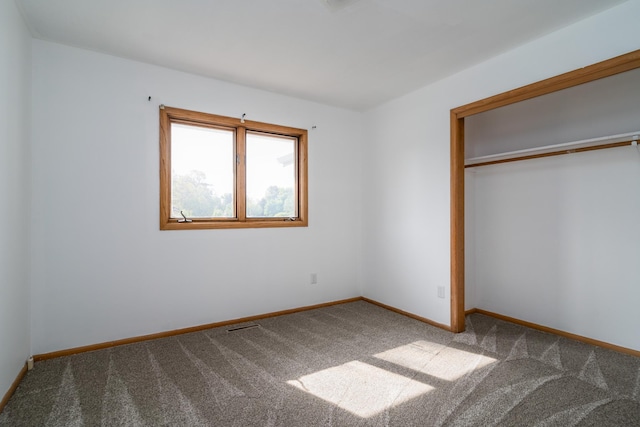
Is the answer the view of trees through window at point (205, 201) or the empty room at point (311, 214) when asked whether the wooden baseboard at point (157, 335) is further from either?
the view of trees through window at point (205, 201)

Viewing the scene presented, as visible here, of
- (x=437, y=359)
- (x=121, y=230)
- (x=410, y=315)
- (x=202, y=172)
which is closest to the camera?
(x=437, y=359)

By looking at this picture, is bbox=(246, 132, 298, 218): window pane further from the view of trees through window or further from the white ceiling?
the white ceiling

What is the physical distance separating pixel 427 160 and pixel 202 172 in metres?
2.40

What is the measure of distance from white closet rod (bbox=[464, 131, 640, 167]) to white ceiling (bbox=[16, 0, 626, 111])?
0.91 meters

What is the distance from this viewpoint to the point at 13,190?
2072 millimetres

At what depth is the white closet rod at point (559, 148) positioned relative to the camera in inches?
97.4

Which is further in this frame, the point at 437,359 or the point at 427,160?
the point at 427,160

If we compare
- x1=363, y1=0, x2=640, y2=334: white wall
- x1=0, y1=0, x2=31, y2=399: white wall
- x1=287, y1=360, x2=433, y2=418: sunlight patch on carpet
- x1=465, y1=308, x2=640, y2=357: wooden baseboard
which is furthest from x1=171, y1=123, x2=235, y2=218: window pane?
x1=465, y1=308, x2=640, y2=357: wooden baseboard

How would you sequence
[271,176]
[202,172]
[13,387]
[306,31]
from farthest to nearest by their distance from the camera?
[271,176] < [202,172] < [306,31] < [13,387]

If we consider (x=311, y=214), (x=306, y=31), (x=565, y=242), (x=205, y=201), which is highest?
(x=306, y=31)

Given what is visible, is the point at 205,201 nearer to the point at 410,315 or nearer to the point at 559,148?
the point at 410,315

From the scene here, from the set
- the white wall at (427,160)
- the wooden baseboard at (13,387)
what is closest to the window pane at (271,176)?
the white wall at (427,160)

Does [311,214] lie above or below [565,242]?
above

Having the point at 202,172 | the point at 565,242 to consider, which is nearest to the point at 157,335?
the point at 202,172
